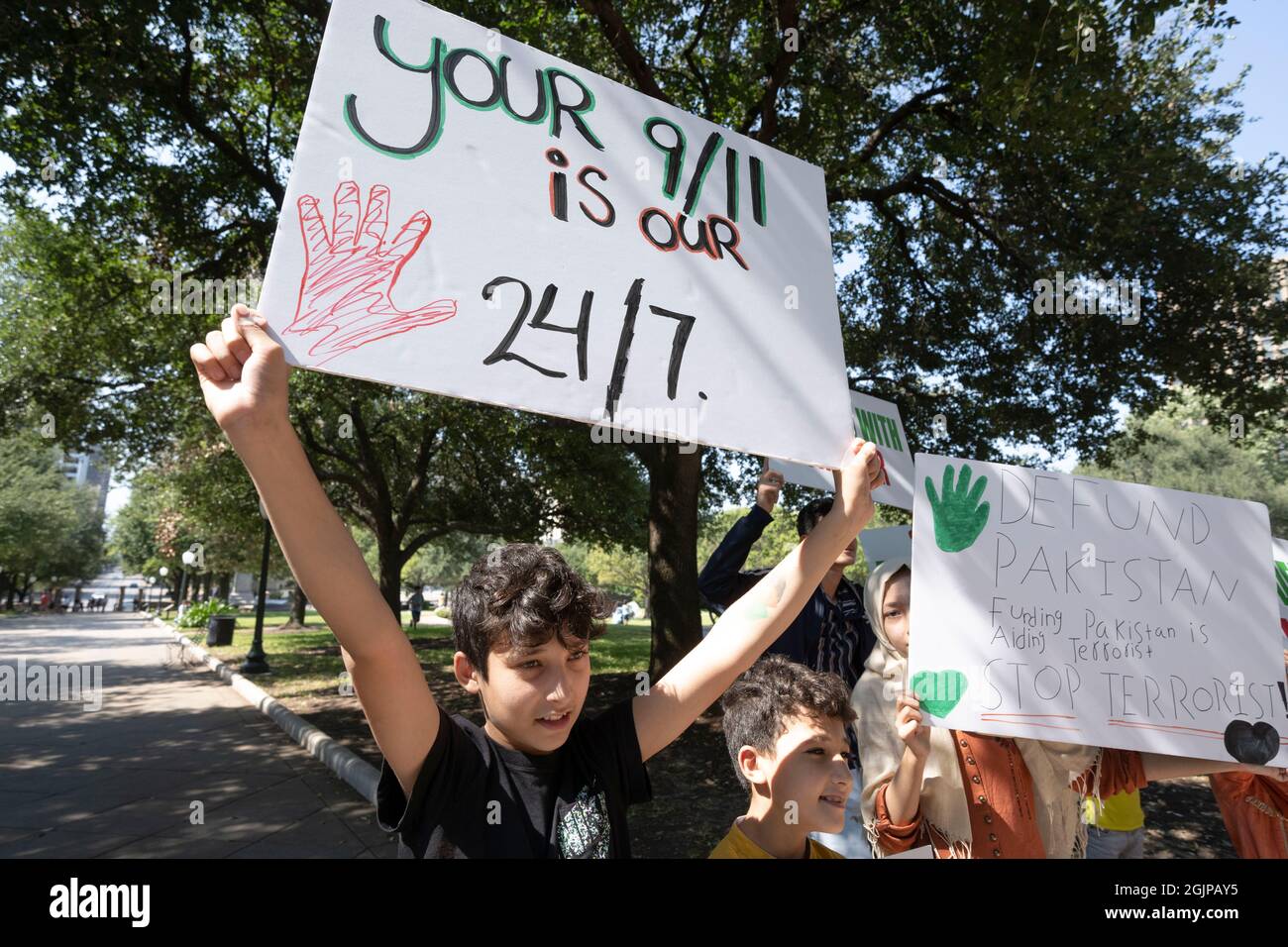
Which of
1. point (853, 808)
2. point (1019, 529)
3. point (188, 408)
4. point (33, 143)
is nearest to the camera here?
point (1019, 529)

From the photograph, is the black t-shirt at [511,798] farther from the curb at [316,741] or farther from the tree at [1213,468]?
the tree at [1213,468]

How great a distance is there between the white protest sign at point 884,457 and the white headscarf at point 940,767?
28.9 inches

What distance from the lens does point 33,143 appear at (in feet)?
23.0

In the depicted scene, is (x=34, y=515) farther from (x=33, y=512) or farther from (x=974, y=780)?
(x=974, y=780)

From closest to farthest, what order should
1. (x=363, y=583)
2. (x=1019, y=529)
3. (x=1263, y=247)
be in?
(x=363, y=583) < (x=1019, y=529) < (x=1263, y=247)

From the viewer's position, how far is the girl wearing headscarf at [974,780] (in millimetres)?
2115

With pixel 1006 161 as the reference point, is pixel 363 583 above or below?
below

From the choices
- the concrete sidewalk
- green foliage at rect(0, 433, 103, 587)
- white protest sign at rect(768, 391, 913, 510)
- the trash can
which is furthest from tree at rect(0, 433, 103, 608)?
white protest sign at rect(768, 391, 913, 510)

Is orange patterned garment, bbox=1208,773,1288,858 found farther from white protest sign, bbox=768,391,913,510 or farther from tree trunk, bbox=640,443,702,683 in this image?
tree trunk, bbox=640,443,702,683


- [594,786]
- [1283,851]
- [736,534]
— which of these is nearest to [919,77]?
[736,534]

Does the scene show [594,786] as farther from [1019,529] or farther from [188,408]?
[188,408]

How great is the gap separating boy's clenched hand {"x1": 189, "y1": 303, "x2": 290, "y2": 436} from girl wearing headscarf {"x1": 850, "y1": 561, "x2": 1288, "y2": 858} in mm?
1709

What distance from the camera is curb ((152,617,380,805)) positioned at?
6.75m

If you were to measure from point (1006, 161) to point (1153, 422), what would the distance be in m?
34.5
